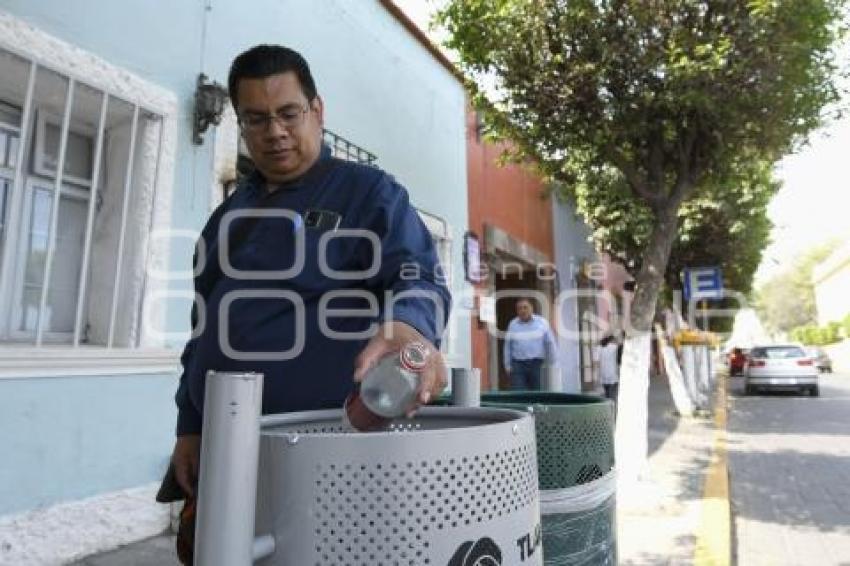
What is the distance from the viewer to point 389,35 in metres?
7.55

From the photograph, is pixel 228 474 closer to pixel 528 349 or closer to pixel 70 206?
pixel 70 206

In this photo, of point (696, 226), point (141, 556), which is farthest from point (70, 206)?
point (696, 226)

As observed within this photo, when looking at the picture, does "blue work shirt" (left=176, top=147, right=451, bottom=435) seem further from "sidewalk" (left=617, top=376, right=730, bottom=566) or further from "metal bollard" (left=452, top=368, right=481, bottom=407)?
"sidewalk" (left=617, top=376, right=730, bottom=566)

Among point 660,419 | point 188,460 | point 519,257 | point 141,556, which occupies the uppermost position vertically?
point 519,257

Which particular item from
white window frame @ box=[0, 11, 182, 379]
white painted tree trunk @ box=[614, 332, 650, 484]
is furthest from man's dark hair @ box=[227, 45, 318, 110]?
white painted tree trunk @ box=[614, 332, 650, 484]

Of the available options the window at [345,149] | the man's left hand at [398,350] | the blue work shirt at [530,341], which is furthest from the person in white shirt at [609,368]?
the man's left hand at [398,350]

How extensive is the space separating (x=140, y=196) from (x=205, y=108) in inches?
31.4

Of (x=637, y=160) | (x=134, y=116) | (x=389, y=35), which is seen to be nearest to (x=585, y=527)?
(x=134, y=116)

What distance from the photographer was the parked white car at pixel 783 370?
1738cm

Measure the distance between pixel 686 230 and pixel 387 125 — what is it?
391 inches

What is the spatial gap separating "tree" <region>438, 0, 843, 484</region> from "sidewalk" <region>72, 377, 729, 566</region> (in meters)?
0.45

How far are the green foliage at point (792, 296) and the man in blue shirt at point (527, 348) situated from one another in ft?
253

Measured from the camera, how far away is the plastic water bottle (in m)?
1.13

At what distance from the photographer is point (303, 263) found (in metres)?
1.51
